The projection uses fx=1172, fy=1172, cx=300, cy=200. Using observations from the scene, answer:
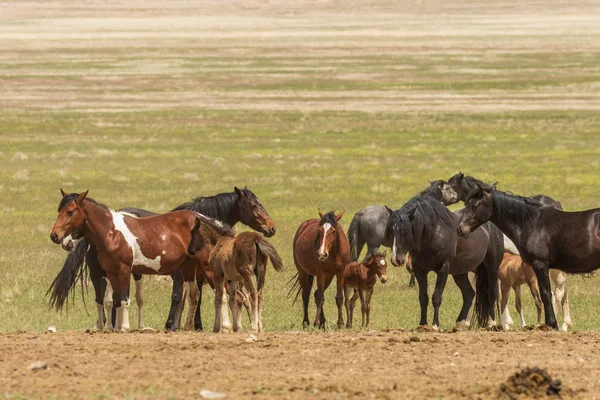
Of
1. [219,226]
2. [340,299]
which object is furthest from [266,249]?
[340,299]

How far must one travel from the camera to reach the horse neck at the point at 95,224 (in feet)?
44.0

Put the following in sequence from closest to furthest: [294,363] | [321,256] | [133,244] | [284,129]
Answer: [294,363], [133,244], [321,256], [284,129]

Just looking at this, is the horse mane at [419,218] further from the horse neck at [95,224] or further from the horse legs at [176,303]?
the horse neck at [95,224]

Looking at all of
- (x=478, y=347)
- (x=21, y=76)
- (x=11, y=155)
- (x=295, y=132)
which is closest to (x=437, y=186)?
(x=478, y=347)

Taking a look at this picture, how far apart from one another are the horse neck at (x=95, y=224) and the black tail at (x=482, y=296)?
5330 millimetres

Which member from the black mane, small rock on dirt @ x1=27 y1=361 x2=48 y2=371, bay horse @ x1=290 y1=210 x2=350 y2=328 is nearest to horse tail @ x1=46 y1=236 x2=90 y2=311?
the black mane

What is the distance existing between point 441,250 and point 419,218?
0.56 metres

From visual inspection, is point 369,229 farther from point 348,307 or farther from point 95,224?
point 95,224

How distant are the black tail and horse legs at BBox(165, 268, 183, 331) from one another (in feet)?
13.5

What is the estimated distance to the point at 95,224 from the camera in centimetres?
1344

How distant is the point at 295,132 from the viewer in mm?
48750

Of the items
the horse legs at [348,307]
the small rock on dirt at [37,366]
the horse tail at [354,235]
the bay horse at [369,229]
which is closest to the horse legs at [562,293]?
the horse legs at [348,307]

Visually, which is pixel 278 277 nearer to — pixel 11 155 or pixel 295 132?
pixel 11 155

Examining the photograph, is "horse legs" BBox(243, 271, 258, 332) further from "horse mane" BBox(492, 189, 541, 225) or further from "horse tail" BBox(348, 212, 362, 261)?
"horse tail" BBox(348, 212, 362, 261)
